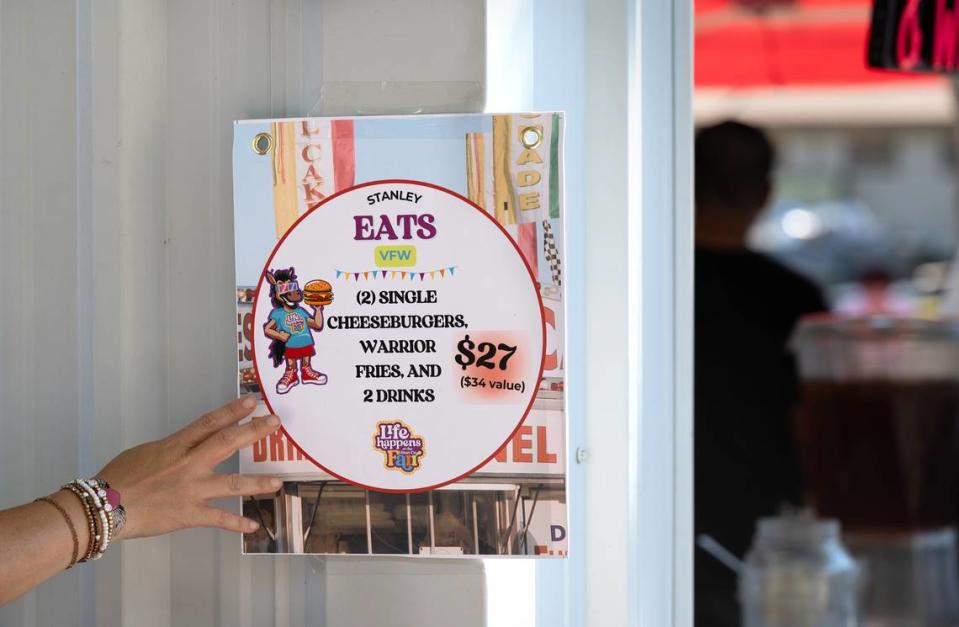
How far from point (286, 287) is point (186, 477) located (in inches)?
7.4

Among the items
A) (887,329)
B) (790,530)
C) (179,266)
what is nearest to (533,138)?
(179,266)

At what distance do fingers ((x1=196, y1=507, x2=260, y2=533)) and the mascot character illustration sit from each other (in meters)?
0.12

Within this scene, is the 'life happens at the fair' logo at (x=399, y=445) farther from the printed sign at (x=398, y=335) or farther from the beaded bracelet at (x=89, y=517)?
the beaded bracelet at (x=89, y=517)

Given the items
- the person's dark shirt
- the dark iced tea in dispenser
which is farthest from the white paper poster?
the dark iced tea in dispenser

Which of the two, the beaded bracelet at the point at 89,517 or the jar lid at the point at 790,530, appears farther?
the jar lid at the point at 790,530

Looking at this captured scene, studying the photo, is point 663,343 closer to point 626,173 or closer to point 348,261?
point 626,173

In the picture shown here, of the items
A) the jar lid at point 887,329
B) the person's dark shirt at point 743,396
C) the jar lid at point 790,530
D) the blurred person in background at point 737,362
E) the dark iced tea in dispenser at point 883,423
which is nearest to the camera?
the blurred person in background at point 737,362

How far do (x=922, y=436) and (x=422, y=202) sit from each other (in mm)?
1880

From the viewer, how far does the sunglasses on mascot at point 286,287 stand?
78cm

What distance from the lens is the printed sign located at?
76 cm

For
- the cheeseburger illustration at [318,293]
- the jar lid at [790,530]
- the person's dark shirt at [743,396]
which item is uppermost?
the cheeseburger illustration at [318,293]

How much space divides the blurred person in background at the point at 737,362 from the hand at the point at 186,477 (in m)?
0.51

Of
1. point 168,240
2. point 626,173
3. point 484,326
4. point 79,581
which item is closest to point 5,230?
point 168,240

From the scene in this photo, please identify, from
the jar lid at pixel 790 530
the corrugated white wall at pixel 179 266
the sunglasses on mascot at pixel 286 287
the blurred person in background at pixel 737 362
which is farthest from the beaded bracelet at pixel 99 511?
the jar lid at pixel 790 530
